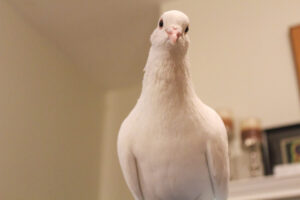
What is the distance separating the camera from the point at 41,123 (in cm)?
233

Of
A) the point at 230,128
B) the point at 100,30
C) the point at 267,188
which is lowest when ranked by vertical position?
the point at 267,188

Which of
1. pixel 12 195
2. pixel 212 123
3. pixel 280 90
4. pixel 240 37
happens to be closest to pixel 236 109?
pixel 280 90

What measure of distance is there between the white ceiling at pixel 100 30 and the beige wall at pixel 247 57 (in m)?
0.38

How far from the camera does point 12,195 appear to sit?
202 centimetres

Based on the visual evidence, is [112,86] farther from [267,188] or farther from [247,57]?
[267,188]

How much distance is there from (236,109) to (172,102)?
130cm

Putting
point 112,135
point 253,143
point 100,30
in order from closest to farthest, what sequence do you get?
point 253,143
point 100,30
point 112,135

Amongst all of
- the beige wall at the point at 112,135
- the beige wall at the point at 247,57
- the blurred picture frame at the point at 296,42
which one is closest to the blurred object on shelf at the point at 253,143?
the beige wall at the point at 247,57

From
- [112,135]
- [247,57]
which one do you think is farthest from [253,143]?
[112,135]

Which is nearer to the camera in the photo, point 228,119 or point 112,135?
point 228,119

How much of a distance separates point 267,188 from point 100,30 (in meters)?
1.43

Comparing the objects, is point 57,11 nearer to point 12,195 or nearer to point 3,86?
point 3,86

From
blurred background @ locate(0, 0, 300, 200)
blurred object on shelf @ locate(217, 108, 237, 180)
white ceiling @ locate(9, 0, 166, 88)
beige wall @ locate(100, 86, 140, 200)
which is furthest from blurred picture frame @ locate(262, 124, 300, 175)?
white ceiling @ locate(9, 0, 166, 88)

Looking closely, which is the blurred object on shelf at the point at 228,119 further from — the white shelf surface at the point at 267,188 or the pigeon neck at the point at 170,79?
the pigeon neck at the point at 170,79
